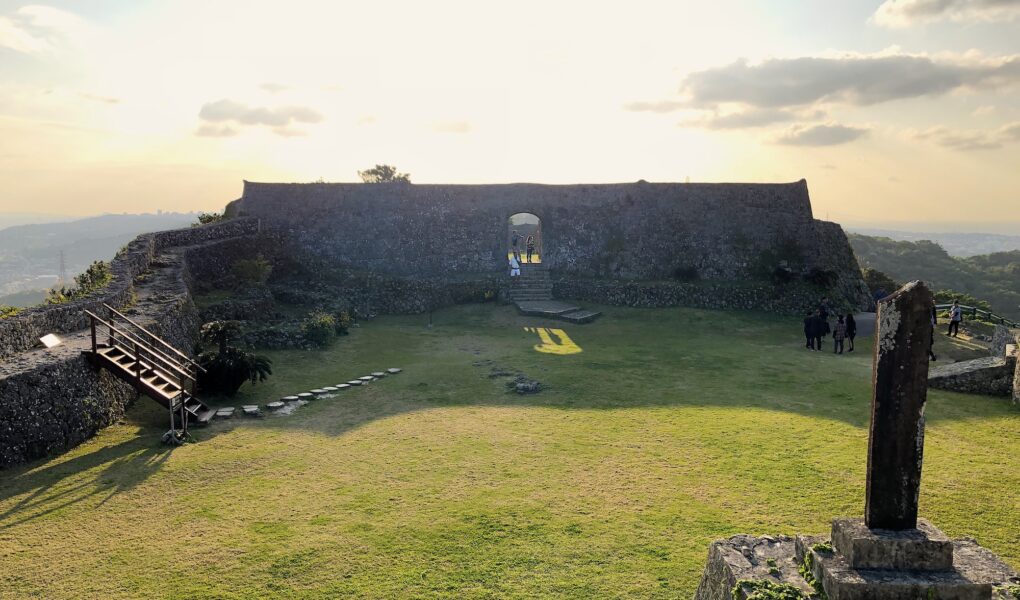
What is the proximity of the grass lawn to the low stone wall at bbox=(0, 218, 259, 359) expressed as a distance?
297 centimetres

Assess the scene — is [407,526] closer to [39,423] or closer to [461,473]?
[461,473]

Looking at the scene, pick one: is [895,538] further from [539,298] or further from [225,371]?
[539,298]

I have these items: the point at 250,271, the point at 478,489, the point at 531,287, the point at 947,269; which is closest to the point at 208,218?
the point at 250,271

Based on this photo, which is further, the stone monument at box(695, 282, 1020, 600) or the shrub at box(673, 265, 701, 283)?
the shrub at box(673, 265, 701, 283)

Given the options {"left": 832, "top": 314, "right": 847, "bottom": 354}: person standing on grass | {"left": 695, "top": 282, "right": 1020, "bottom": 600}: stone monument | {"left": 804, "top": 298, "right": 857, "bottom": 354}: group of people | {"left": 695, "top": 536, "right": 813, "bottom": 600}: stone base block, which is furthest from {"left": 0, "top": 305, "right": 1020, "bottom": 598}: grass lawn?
{"left": 804, "top": 298, "right": 857, "bottom": 354}: group of people

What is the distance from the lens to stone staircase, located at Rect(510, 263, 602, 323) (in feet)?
87.7

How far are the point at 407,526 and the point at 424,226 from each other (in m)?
24.8

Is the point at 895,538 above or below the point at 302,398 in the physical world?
above

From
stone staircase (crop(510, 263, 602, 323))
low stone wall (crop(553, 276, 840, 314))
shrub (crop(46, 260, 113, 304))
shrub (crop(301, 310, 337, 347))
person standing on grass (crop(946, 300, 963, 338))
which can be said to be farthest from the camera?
low stone wall (crop(553, 276, 840, 314))

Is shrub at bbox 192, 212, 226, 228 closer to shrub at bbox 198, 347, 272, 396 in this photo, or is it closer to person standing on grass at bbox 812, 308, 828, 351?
shrub at bbox 198, 347, 272, 396

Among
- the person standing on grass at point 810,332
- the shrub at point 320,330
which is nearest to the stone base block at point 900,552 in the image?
the person standing on grass at point 810,332

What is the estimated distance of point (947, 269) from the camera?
84.7 metres

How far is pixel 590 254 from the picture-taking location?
104 feet

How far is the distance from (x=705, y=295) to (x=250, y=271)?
21.6 metres
